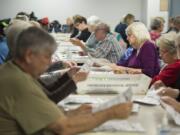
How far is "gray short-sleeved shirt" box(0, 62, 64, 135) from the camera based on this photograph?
1.53 metres

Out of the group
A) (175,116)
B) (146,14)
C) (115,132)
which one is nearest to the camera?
(115,132)

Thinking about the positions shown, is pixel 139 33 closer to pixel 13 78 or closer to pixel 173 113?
pixel 173 113

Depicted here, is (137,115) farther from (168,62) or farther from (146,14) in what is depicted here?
(146,14)

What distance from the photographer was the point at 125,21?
9.91m

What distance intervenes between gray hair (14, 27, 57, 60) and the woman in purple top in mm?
2271

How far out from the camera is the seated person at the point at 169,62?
2828mm

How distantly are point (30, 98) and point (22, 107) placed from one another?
1.9 inches

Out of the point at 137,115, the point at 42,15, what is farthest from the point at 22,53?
the point at 42,15

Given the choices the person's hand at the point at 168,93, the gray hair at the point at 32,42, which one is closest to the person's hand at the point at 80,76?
the person's hand at the point at 168,93

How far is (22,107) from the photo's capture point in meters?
1.53

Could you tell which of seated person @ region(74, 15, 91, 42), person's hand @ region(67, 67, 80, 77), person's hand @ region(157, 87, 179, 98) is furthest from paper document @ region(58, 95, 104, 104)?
seated person @ region(74, 15, 91, 42)

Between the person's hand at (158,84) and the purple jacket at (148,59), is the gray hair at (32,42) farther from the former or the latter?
the purple jacket at (148,59)

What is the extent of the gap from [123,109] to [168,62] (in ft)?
4.53

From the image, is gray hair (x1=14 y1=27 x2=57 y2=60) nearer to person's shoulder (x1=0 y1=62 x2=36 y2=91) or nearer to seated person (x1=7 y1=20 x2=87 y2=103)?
person's shoulder (x1=0 y1=62 x2=36 y2=91)
